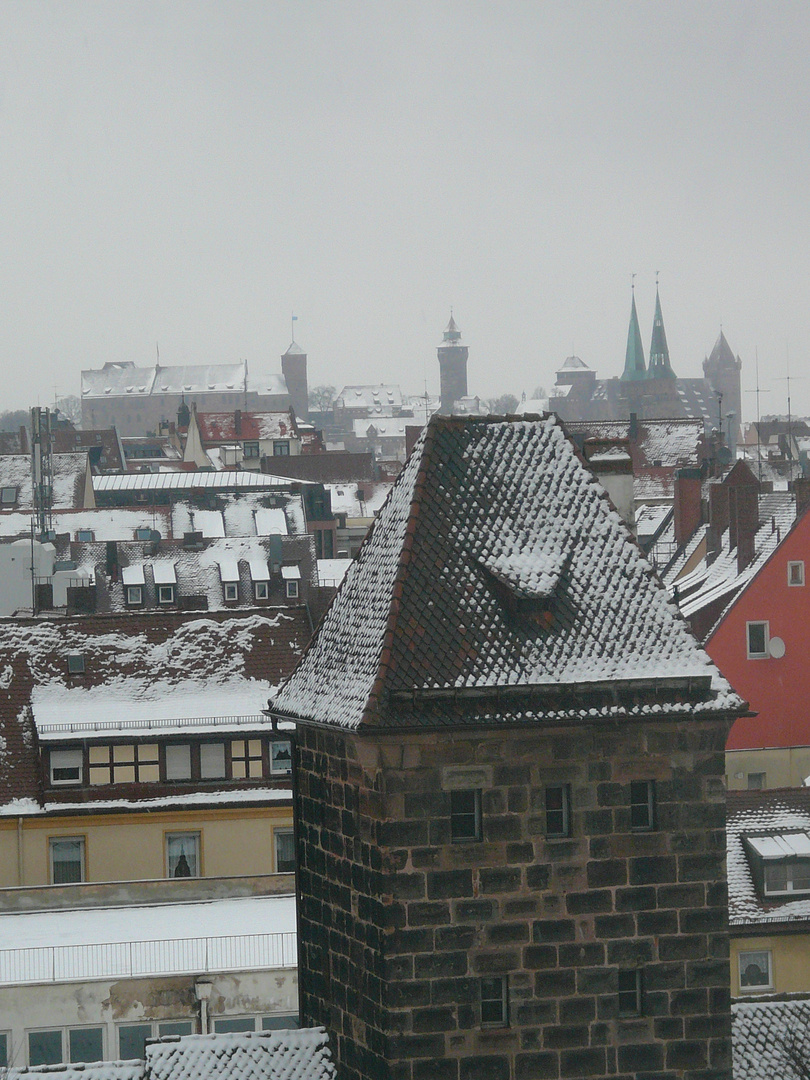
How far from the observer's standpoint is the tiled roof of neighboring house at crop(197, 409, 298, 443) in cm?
14425

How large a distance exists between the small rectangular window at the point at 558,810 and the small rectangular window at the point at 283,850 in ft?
66.8

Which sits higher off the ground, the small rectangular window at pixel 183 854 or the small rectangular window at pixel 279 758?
the small rectangular window at pixel 279 758

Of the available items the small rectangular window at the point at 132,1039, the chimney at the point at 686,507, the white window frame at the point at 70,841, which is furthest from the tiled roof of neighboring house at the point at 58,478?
the small rectangular window at the point at 132,1039

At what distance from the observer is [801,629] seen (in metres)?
52.6

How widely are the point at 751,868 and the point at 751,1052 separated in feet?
57.3

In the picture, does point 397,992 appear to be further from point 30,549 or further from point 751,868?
point 30,549

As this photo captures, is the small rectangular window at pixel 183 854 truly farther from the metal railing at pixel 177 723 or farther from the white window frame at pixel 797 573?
the white window frame at pixel 797 573

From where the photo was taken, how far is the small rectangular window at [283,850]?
37.2 meters

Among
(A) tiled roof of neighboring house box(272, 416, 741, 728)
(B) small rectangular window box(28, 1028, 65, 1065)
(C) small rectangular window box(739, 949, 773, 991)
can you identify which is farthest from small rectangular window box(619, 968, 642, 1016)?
(C) small rectangular window box(739, 949, 773, 991)

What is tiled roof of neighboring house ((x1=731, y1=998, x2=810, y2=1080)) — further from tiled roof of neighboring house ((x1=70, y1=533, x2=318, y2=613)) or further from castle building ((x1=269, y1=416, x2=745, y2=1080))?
tiled roof of neighboring house ((x1=70, y1=533, x2=318, y2=613))

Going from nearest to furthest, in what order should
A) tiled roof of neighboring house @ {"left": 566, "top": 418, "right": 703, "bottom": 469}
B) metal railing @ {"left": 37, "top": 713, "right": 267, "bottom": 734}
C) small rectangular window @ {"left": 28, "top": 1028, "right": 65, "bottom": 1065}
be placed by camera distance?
small rectangular window @ {"left": 28, "top": 1028, "right": 65, "bottom": 1065}
metal railing @ {"left": 37, "top": 713, "right": 267, "bottom": 734}
tiled roof of neighboring house @ {"left": 566, "top": 418, "right": 703, "bottom": 469}

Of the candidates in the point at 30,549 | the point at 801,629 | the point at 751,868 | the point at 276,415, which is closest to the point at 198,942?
the point at 751,868

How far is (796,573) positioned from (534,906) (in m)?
37.2

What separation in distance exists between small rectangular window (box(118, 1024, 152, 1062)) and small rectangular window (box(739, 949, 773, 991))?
11577 mm
